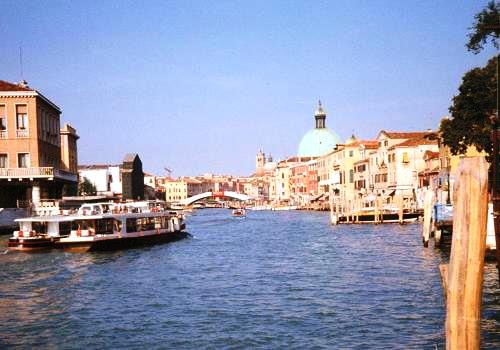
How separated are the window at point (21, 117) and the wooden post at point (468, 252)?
42.7m

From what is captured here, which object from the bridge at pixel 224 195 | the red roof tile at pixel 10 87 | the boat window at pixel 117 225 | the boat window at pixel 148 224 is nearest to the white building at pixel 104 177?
the bridge at pixel 224 195

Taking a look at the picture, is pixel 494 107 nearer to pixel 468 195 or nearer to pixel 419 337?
pixel 419 337

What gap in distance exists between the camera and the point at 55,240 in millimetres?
30438

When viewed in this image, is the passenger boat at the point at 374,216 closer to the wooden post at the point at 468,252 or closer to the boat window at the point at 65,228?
the boat window at the point at 65,228

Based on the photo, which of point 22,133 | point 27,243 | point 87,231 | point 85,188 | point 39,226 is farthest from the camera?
point 85,188

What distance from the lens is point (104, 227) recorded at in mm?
32250

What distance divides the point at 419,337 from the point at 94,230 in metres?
21.9

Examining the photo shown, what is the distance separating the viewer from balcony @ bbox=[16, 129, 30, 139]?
45.2 m

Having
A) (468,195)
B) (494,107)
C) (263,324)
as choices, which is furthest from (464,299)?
(494,107)

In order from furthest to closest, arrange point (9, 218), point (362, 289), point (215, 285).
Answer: point (9, 218)
point (215, 285)
point (362, 289)

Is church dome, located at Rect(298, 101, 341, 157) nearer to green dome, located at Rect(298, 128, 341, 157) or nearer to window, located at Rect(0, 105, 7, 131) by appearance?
green dome, located at Rect(298, 128, 341, 157)

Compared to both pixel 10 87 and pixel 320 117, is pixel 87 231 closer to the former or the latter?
pixel 10 87

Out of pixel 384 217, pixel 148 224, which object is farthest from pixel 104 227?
pixel 384 217

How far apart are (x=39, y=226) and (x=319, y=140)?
115 meters
